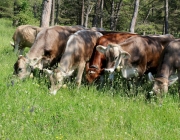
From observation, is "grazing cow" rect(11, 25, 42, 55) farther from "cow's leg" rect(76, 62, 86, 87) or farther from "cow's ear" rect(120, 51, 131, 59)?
"cow's ear" rect(120, 51, 131, 59)

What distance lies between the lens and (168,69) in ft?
23.5

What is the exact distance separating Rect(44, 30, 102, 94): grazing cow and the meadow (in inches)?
13.4

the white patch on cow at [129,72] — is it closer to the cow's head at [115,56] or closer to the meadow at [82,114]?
the cow's head at [115,56]

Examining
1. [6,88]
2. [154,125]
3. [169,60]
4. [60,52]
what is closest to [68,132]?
[154,125]

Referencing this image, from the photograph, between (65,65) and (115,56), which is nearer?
(115,56)

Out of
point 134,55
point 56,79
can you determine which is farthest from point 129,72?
point 56,79

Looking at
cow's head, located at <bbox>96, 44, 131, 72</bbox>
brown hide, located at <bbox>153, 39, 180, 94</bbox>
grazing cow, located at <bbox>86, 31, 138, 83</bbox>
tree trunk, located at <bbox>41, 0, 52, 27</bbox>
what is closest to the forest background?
tree trunk, located at <bbox>41, 0, 52, 27</bbox>

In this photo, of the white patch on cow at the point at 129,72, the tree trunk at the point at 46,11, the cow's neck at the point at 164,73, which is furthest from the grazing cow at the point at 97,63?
the tree trunk at the point at 46,11

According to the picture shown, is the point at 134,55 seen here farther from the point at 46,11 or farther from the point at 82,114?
the point at 46,11

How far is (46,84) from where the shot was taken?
25.6ft

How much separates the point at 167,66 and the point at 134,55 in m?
1.35

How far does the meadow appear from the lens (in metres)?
5.11

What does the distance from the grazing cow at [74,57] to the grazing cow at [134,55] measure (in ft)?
2.09

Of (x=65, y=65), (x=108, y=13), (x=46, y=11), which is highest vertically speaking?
(x=108, y=13)
